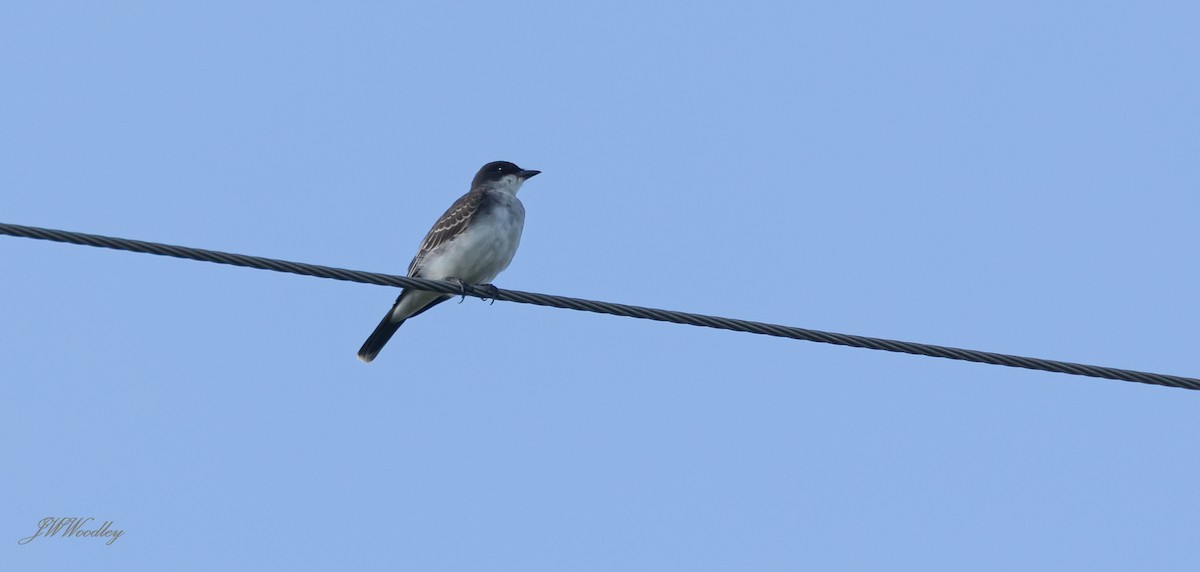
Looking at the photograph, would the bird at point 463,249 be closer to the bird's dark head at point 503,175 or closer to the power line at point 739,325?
the bird's dark head at point 503,175

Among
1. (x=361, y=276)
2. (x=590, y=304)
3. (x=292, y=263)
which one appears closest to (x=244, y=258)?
(x=292, y=263)

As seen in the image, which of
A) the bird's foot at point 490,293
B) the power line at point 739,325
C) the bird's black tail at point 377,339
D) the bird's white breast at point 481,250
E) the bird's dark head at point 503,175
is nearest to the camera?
the power line at point 739,325

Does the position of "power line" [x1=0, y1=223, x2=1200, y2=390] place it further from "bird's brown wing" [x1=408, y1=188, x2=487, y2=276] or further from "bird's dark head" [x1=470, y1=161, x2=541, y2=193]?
"bird's dark head" [x1=470, y1=161, x2=541, y2=193]

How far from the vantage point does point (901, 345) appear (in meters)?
6.54

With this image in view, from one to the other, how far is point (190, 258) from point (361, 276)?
86 centimetres

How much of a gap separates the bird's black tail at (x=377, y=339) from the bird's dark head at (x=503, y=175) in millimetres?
1496

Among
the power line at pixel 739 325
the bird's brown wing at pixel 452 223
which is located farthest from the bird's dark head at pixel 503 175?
the power line at pixel 739 325

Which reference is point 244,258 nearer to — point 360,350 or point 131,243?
point 131,243

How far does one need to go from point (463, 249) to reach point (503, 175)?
1.59 metres

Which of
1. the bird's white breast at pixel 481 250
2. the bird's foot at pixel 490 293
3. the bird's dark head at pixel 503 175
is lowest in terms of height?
the bird's foot at pixel 490 293

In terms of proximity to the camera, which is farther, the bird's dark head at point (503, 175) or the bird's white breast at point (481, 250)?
the bird's dark head at point (503, 175)

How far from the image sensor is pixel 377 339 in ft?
37.4

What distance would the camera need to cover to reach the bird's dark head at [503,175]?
11.9m

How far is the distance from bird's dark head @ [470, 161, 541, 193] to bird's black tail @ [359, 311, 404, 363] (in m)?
1.50
